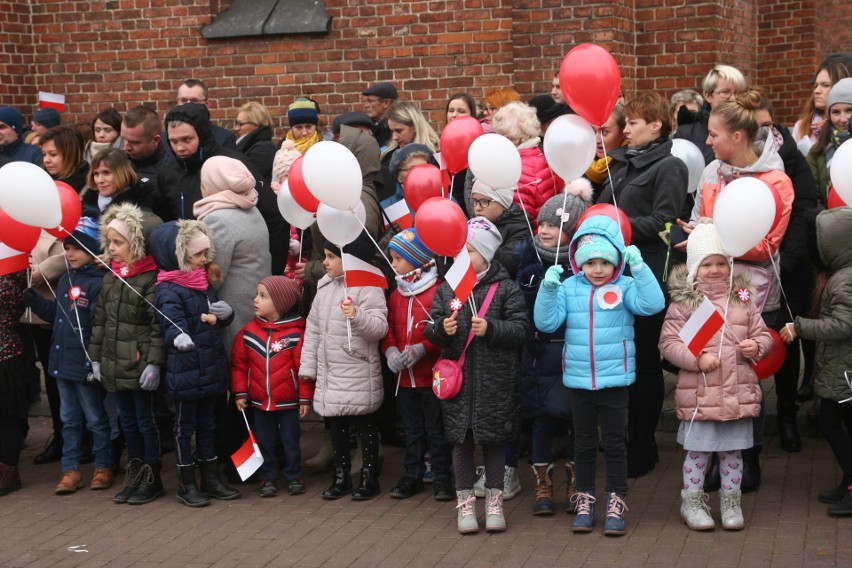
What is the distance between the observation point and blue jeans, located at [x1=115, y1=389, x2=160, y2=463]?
22.1ft

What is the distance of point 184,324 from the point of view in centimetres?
652

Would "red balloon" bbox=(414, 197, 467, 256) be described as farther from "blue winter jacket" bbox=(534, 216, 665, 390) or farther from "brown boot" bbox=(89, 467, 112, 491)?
"brown boot" bbox=(89, 467, 112, 491)

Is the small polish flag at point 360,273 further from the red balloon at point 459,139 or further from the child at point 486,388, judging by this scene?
the red balloon at point 459,139

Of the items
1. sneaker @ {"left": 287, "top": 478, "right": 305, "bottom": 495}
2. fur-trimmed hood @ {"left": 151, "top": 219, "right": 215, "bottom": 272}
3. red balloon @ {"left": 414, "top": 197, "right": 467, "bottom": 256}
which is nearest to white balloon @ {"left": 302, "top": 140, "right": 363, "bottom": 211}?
red balloon @ {"left": 414, "top": 197, "right": 467, "bottom": 256}

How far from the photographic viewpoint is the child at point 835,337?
5.89 meters

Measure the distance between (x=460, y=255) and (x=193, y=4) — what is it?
667cm

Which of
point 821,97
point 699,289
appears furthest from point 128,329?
point 821,97

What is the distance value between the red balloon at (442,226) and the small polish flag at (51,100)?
22.3 ft

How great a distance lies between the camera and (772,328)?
643 centimetres

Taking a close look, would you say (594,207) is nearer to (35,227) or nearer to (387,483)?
(387,483)

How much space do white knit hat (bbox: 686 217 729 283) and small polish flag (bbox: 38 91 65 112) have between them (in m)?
7.56

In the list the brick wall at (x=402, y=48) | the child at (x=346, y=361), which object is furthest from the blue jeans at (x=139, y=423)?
the brick wall at (x=402, y=48)

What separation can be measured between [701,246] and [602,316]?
2.09 ft

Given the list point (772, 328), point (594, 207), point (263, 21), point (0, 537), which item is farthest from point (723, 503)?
point (263, 21)
